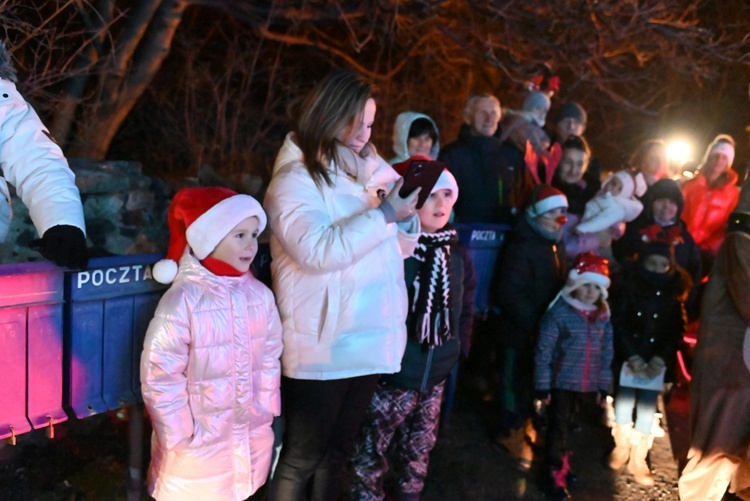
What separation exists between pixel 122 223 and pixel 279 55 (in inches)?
155

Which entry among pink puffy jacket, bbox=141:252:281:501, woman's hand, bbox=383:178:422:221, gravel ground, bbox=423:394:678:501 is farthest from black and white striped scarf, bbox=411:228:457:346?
gravel ground, bbox=423:394:678:501

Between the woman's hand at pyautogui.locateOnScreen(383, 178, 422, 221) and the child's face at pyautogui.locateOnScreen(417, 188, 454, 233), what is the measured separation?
601 mm

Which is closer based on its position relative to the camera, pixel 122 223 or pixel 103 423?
pixel 103 423

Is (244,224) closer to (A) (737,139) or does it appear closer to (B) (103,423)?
(B) (103,423)

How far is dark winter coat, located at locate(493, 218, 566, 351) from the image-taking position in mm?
4461

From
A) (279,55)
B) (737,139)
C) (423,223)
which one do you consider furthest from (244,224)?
(737,139)

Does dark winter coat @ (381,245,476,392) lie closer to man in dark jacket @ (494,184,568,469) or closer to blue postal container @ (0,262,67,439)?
man in dark jacket @ (494,184,568,469)

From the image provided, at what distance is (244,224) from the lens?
9.31 feet

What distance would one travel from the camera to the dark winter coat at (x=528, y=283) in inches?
176

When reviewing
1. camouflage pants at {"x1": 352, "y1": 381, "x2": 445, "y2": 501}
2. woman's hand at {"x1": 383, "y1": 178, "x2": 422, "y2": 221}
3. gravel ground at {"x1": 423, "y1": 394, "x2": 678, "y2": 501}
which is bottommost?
gravel ground at {"x1": 423, "y1": 394, "x2": 678, "y2": 501}

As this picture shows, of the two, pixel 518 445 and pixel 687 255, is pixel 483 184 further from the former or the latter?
pixel 518 445

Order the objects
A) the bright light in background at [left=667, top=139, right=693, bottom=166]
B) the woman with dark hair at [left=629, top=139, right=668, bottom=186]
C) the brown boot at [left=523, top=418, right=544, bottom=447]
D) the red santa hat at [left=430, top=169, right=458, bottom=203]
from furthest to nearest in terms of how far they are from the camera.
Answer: the bright light in background at [left=667, top=139, right=693, bottom=166] → the woman with dark hair at [left=629, top=139, right=668, bottom=186] → the brown boot at [left=523, top=418, right=544, bottom=447] → the red santa hat at [left=430, top=169, right=458, bottom=203]

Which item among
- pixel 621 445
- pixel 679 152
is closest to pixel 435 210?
pixel 621 445

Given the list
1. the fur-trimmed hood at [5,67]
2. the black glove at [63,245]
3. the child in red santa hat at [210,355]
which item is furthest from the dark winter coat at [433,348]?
the fur-trimmed hood at [5,67]
